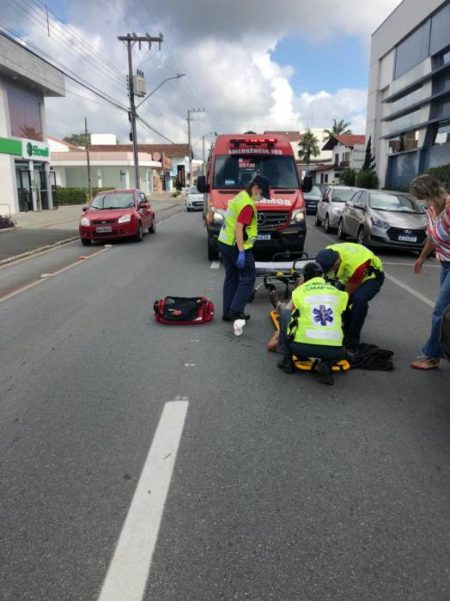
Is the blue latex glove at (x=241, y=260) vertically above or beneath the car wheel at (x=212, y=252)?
above

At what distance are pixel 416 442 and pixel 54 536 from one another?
7.84 feet

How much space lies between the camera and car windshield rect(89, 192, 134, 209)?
15.8 meters

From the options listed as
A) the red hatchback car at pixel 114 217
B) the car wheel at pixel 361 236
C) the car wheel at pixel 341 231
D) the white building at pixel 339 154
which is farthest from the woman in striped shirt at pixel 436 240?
the white building at pixel 339 154

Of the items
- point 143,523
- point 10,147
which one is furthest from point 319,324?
point 10,147

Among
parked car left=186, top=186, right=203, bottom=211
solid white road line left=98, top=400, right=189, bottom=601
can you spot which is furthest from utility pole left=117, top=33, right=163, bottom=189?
solid white road line left=98, top=400, right=189, bottom=601

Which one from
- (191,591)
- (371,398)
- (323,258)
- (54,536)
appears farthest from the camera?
(323,258)

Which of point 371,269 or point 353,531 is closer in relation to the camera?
point 353,531

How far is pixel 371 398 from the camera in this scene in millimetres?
4242

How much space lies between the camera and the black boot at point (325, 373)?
4.48 m

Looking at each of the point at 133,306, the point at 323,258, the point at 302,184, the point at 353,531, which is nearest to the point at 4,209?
the point at 302,184

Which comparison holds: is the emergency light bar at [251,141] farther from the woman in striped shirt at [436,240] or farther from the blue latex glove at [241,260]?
the woman in striped shirt at [436,240]

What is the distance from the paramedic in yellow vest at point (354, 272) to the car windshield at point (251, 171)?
6.41m

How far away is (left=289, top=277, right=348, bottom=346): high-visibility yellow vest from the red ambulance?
6.04 meters

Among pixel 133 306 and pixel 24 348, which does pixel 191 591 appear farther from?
pixel 133 306
